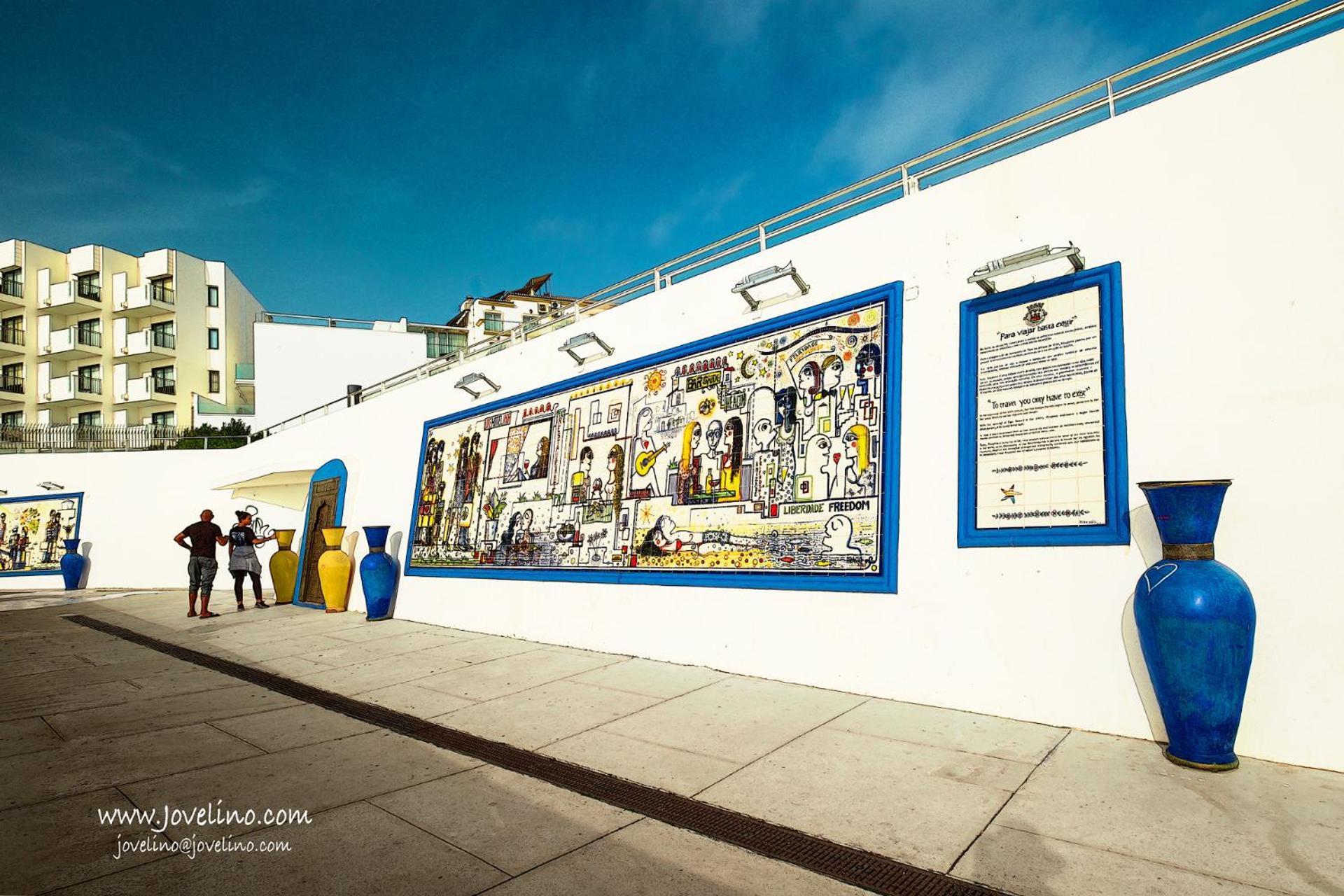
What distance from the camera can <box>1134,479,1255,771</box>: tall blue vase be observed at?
372cm

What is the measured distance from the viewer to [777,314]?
23.3 feet

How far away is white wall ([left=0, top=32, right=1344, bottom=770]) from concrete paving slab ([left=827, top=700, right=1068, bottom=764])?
161 mm

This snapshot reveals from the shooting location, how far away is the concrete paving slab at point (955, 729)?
4281 mm

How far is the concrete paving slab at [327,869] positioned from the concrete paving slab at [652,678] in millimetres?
2864

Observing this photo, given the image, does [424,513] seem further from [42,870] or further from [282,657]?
[42,870]

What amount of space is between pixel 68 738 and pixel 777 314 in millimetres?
6466

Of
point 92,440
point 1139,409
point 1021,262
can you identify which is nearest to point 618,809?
point 1139,409

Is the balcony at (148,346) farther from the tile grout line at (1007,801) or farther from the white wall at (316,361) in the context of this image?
the tile grout line at (1007,801)

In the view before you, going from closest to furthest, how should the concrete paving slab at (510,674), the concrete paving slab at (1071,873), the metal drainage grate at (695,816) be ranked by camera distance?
the concrete paving slab at (1071,873), the metal drainage grate at (695,816), the concrete paving slab at (510,674)

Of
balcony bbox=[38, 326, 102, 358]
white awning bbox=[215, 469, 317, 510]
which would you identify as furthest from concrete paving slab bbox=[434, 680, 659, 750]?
balcony bbox=[38, 326, 102, 358]

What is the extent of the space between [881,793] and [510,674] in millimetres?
4145

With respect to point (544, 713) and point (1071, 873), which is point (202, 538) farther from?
point (1071, 873)

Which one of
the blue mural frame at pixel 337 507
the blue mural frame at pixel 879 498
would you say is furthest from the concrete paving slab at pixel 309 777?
the blue mural frame at pixel 337 507

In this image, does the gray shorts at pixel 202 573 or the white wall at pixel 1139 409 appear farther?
the gray shorts at pixel 202 573
